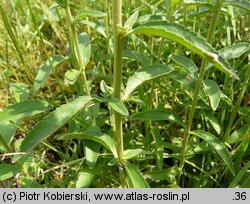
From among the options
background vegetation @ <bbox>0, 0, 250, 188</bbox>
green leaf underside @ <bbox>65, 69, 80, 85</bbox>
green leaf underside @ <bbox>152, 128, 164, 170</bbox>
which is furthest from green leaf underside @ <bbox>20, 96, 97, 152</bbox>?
green leaf underside @ <bbox>152, 128, 164, 170</bbox>

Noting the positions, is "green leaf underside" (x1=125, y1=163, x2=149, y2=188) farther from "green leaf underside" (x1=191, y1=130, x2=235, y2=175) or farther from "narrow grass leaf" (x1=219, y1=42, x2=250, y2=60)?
"narrow grass leaf" (x1=219, y1=42, x2=250, y2=60)

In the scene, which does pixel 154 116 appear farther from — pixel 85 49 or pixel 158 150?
pixel 85 49

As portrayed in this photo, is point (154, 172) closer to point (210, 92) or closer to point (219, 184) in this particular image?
point (219, 184)

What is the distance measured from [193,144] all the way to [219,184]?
180 mm

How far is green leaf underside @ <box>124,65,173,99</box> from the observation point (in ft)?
3.25

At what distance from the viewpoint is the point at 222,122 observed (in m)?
1.45

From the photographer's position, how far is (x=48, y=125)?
32.3 inches

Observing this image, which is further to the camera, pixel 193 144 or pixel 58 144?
pixel 58 144

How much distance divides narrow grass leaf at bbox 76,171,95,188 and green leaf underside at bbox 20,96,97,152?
1.21 feet

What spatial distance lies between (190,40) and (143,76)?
0.32 m

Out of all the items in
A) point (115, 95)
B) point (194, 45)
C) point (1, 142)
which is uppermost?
point (194, 45)

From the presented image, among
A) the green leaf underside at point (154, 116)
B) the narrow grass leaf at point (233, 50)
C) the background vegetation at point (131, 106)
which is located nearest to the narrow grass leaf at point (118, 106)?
the background vegetation at point (131, 106)

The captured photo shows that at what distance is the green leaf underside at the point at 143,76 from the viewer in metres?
0.99

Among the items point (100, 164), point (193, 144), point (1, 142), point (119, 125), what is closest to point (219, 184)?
point (193, 144)
